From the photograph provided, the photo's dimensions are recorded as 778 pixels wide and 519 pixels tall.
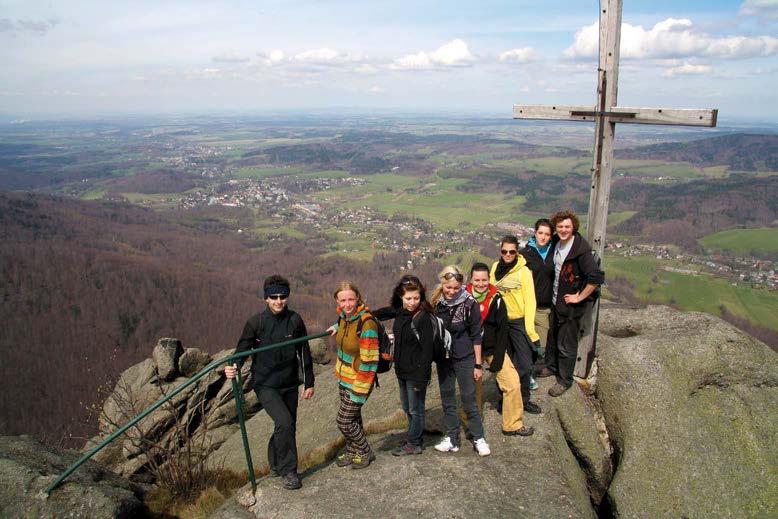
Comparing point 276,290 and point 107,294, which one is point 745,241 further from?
point 107,294

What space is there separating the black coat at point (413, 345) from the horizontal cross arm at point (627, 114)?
4140 mm

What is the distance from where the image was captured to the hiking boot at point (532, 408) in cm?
721

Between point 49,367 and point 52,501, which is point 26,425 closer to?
point 49,367

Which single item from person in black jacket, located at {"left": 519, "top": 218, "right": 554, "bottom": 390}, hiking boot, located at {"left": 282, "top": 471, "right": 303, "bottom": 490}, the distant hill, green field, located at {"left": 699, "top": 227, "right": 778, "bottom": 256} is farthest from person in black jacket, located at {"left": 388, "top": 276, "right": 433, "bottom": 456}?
the distant hill

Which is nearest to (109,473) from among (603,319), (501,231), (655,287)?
(603,319)

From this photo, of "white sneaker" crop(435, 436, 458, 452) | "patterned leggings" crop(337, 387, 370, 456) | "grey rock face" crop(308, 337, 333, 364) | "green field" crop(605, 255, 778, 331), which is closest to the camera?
"patterned leggings" crop(337, 387, 370, 456)

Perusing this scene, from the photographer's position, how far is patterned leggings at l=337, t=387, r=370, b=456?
5.86m

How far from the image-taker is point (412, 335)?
229 inches

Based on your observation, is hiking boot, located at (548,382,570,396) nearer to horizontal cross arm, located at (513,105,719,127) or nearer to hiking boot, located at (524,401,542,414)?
hiking boot, located at (524,401,542,414)

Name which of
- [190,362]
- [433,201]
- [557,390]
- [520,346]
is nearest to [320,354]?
[190,362]

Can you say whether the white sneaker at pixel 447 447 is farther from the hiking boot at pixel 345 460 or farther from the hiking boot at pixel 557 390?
the hiking boot at pixel 557 390

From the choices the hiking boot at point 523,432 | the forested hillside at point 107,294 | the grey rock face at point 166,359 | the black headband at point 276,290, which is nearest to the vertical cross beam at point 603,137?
the hiking boot at point 523,432

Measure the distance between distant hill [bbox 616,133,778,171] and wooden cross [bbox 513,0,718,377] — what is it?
157 metres

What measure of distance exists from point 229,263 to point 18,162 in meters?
166
